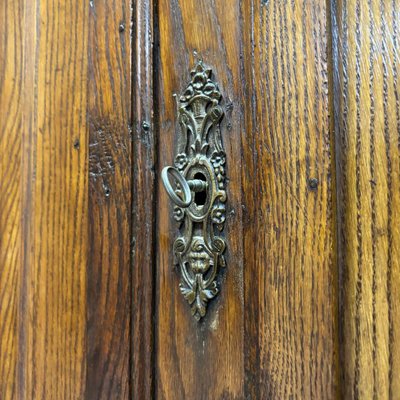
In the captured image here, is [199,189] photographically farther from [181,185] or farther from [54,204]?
[54,204]

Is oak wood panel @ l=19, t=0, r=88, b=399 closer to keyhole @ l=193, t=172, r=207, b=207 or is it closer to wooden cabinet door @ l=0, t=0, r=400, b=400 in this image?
wooden cabinet door @ l=0, t=0, r=400, b=400

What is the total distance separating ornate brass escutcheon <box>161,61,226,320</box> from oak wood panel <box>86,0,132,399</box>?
6cm

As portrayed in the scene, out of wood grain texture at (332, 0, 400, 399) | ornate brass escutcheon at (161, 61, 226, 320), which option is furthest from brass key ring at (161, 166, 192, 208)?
wood grain texture at (332, 0, 400, 399)


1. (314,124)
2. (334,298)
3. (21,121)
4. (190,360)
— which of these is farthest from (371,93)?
(21,121)

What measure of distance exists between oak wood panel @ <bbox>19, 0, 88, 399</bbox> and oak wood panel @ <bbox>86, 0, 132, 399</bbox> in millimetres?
12

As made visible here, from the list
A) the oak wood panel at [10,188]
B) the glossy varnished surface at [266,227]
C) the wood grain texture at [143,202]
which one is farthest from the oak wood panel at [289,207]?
the oak wood panel at [10,188]

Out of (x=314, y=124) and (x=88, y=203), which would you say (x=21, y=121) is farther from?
(x=314, y=124)

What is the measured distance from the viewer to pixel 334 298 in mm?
360

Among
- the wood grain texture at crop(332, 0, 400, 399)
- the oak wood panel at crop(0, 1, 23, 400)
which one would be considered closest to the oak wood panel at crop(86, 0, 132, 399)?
the oak wood panel at crop(0, 1, 23, 400)

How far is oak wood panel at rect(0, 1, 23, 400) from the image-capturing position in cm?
54

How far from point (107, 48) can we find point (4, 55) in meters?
0.15

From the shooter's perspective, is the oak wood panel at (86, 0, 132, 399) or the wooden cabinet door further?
the oak wood panel at (86, 0, 132, 399)

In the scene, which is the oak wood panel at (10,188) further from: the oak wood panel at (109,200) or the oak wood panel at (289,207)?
the oak wood panel at (289,207)

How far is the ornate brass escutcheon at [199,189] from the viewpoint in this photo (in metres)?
0.43
